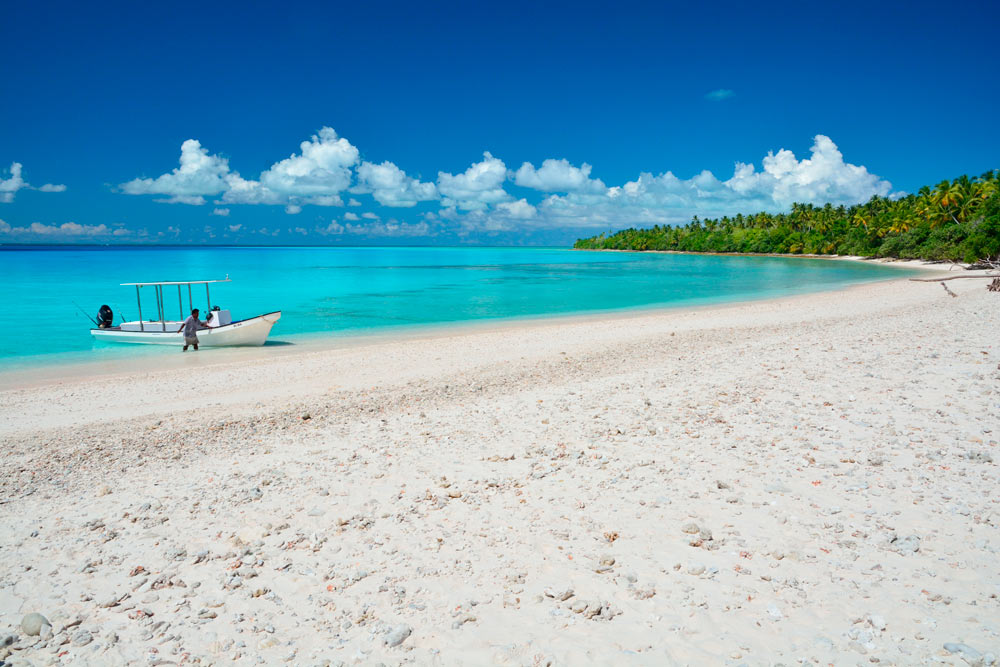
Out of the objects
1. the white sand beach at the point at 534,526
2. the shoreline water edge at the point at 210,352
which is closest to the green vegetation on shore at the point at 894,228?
the shoreline water edge at the point at 210,352

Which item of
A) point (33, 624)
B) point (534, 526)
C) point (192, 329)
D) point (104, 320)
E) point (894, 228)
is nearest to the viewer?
point (33, 624)

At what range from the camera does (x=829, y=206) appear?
453 ft

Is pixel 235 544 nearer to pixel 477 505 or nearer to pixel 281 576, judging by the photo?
pixel 281 576

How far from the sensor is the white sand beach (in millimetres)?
4633

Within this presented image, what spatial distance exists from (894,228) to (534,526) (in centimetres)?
12014

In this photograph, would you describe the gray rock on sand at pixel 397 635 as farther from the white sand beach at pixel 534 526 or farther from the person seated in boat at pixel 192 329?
the person seated in boat at pixel 192 329

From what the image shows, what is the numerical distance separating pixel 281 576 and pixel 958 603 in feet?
19.4

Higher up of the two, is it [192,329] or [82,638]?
[82,638]

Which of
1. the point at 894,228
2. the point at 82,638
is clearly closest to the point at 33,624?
the point at 82,638

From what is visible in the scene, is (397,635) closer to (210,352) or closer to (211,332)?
(210,352)

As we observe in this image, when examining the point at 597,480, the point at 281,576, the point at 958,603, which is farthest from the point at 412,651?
the point at 958,603

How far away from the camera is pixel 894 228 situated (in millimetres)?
102312

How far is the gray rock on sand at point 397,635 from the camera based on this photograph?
461 centimetres

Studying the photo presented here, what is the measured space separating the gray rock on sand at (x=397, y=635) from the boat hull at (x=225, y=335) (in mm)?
21282
